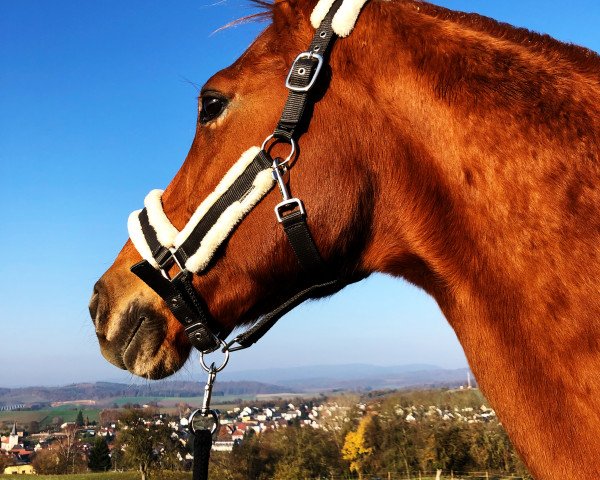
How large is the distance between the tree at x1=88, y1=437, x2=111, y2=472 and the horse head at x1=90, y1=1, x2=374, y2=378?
62.4 meters

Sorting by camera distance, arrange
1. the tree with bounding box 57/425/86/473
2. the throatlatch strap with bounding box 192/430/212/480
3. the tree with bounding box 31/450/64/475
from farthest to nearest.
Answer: the tree with bounding box 57/425/86/473 → the tree with bounding box 31/450/64/475 → the throatlatch strap with bounding box 192/430/212/480

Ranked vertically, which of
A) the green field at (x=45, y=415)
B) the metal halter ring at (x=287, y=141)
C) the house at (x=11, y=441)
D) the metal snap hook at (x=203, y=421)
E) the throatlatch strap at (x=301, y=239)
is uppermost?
the metal halter ring at (x=287, y=141)

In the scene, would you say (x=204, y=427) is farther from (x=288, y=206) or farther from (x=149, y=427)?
(x=149, y=427)

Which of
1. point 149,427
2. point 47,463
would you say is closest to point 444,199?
point 149,427

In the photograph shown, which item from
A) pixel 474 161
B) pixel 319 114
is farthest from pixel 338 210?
pixel 474 161

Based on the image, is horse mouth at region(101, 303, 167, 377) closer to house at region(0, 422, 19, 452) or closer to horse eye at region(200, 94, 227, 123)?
horse eye at region(200, 94, 227, 123)

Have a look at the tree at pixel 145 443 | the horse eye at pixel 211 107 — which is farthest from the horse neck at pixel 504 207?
the tree at pixel 145 443

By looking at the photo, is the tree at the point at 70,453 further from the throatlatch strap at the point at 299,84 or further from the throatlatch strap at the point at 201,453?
the throatlatch strap at the point at 299,84

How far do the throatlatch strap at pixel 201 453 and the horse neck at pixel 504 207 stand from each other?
1.30 m

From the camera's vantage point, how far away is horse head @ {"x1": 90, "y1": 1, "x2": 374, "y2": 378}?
269cm

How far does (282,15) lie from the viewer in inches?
119

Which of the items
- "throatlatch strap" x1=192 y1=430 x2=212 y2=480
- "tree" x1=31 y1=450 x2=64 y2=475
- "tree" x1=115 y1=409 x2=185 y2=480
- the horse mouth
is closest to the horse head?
the horse mouth

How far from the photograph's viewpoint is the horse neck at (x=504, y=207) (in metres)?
2.17

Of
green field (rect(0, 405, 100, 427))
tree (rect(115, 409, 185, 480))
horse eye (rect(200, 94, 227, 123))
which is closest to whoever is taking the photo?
horse eye (rect(200, 94, 227, 123))
